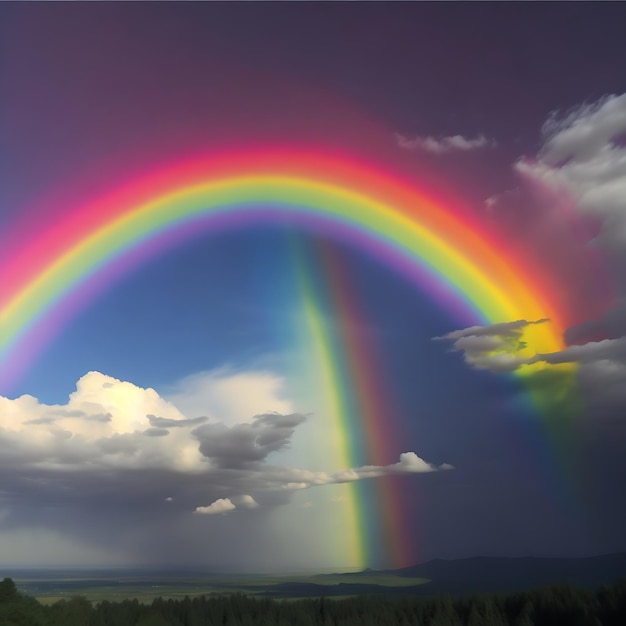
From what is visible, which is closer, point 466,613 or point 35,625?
point 35,625

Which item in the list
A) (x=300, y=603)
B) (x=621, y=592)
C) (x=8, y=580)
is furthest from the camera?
(x=300, y=603)

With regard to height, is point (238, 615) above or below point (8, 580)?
below

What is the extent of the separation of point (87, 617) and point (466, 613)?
9482cm

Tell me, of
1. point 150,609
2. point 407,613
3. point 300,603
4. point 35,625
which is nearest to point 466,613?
point 407,613

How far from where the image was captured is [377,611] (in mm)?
166000

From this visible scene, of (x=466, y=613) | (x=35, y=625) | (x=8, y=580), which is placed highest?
(x=8, y=580)

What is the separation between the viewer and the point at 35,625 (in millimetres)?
98188

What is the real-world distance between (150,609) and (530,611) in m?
95.4

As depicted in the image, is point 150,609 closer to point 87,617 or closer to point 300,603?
point 87,617

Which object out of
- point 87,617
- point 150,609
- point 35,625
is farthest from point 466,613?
point 35,625

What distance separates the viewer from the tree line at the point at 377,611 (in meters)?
131

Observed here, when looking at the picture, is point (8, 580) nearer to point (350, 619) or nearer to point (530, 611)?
point (350, 619)

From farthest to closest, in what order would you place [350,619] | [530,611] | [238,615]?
[238,615] < [350,619] < [530,611]

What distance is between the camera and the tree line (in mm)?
131375
